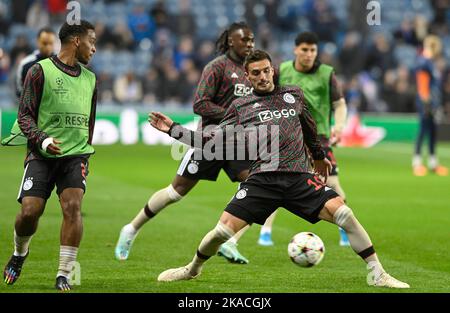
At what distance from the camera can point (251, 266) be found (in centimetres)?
975

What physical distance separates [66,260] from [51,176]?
74 centimetres

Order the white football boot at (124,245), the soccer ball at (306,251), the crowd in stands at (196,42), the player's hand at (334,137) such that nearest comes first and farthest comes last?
the soccer ball at (306,251) → the white football boot at (124,245) → the player's hand at (334,137) → the crowd in stands at (196,42)

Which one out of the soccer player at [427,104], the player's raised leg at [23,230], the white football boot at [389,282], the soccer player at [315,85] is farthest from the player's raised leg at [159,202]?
the soccer player at [427,104]

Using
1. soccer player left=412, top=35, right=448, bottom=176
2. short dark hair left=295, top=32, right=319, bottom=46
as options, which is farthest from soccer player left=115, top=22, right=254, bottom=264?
soccer player left=412, top=35, right=448, bottom=176

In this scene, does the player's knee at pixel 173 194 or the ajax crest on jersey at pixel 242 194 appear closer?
the ajax crest on jersey at pixel 242 194

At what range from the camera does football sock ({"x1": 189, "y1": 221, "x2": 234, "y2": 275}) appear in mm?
8273

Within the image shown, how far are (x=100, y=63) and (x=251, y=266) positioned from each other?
20.9 meters

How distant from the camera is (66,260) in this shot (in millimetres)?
8141

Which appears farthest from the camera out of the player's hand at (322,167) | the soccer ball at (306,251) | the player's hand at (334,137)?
the player's hand at (334,137)

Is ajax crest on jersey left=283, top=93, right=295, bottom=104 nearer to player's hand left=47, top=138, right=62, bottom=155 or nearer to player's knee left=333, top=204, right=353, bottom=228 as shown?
player's knee left=333, top=204, right=353, bottom=228

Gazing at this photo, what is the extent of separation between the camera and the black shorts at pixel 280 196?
327 inches

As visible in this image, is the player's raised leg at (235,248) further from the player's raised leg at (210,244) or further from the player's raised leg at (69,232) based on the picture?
the player's raised leg at (69,232)

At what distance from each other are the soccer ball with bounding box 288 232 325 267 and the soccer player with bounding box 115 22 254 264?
1.48 m
